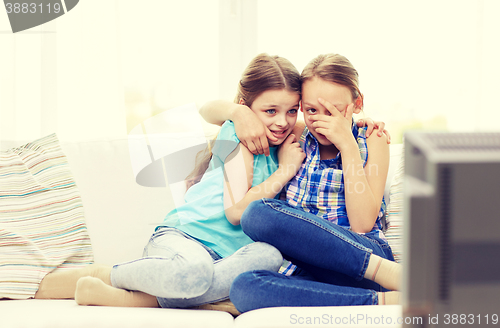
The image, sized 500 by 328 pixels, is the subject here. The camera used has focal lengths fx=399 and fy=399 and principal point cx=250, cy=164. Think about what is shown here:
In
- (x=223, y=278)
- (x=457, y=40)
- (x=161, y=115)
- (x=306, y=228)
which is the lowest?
(x=223, y=278)

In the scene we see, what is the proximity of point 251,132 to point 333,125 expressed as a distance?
236 millimetres

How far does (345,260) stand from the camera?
0.92 metres

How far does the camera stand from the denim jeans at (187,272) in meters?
0.90

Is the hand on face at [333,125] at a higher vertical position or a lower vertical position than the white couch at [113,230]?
higher

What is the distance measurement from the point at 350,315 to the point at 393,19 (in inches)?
66.5

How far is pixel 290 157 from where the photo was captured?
1205 millimetres

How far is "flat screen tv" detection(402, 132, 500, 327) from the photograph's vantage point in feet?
0.94

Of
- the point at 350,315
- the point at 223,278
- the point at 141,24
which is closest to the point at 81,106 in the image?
the point at 141,24

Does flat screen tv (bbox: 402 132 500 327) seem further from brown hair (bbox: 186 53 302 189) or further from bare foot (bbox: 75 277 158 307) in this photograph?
brown hair (bbox: 186 53 302 189)

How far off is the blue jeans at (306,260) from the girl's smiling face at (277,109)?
11.3 inches

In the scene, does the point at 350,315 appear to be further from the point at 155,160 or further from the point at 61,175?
the point at 61,175
